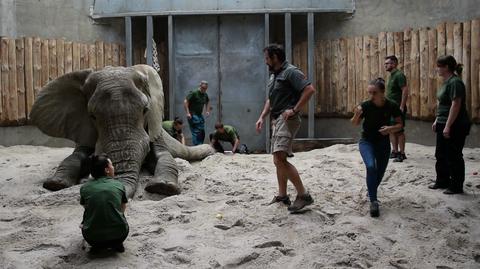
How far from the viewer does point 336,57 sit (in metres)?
14.2

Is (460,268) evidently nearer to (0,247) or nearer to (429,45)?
(0,247)

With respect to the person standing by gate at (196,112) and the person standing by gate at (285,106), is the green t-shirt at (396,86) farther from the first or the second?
the person standing by gate at (196,112)

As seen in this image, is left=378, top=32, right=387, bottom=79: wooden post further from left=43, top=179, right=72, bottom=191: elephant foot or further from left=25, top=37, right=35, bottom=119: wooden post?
left=43, top=179, right=72, bottom=191: elephant foot

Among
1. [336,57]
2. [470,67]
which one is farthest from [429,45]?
[336,57]

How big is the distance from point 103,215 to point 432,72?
8686 millimetres

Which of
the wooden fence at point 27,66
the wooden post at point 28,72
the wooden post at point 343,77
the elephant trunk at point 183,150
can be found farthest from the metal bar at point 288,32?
the wooden post at point 28,72

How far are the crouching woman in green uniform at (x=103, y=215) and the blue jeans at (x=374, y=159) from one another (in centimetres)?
261

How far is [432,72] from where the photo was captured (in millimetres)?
11898

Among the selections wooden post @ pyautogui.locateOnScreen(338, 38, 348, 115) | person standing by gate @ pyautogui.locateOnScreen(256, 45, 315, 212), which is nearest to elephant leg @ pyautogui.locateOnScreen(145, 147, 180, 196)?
person standing by gate @ pyautogui.locateOnScreen(256, 45, 315, 212)

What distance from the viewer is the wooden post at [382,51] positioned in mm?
13127

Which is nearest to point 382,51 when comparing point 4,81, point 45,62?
point 45,62

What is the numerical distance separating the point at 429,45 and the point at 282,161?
693 centimetres

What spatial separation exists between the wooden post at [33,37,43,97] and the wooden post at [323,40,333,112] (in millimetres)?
6644

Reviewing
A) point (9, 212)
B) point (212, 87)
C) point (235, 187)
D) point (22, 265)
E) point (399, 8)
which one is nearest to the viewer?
point (22, 265)
